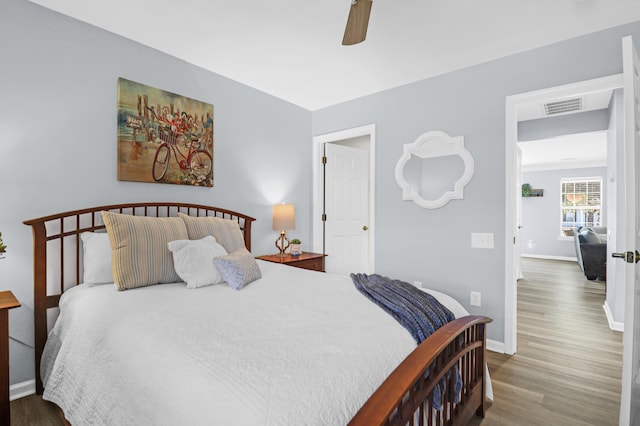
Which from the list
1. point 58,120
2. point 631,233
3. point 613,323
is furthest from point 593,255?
point 58,120

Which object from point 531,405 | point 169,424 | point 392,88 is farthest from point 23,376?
point 392,88

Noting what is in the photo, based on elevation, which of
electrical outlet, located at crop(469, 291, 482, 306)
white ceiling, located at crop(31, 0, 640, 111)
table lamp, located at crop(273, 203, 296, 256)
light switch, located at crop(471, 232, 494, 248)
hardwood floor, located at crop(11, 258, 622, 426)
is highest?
white ceiling, located at crop(31, 0, 640, 111)

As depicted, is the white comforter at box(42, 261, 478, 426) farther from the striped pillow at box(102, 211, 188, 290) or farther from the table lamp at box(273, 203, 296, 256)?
the table lamp at box(273, 203, 296, 256)

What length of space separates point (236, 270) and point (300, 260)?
1419 mm

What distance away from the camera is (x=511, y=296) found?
2775 millimetres

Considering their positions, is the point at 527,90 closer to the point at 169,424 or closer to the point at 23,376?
the point at 169,424

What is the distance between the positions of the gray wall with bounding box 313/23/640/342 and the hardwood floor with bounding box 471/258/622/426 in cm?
41

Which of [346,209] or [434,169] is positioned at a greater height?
[434,169]

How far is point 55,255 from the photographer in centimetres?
218

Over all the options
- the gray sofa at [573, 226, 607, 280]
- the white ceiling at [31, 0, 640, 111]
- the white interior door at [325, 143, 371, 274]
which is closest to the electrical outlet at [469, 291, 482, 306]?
the white interior door at [325, 143, 371, 274]

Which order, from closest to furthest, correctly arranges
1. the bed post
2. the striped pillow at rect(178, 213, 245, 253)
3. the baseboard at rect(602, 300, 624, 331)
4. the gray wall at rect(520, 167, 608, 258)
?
the bed post
the striped pillow at rect(178, 213, 245, 253)
the baseboard at rect(602, 300, 624, 331)
the gray wall at rect(520, 167, 608, 258)

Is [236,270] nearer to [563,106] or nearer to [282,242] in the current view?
[282,242]

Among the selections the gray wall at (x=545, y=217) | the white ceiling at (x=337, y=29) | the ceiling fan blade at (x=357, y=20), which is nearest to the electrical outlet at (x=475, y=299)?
the white ceiling at (x=337, y=29)

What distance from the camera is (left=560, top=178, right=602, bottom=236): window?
25.9 ft
